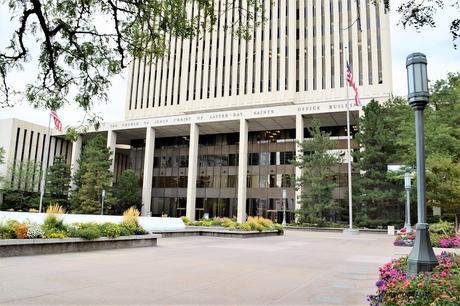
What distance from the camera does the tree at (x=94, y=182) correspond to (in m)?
50.9

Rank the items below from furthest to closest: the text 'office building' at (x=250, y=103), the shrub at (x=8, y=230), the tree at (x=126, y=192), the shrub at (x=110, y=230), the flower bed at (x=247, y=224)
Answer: the tree at (x=126, y=192) < the text 'office building' at (x=250, y=103) < the flower bed at (x=247, y=224) < the shrub at (x=110, y=230) < the shrub at (x=8, y=230)

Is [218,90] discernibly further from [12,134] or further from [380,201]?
[12,134]

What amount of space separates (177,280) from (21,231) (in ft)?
20.5

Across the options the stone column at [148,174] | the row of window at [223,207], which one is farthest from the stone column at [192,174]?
the stone column at [148,174]

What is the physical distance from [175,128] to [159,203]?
1214 centimetres

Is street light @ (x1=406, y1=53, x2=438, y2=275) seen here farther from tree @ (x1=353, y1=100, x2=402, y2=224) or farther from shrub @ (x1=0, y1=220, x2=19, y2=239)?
tree @ (x1=353, y1=100, x2=402, y2=224)

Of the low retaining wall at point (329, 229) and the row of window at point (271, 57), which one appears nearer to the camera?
the low retaining wall at point (329, 229)

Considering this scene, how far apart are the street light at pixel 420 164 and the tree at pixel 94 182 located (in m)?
48.6

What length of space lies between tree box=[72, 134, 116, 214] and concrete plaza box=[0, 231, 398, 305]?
134 ft

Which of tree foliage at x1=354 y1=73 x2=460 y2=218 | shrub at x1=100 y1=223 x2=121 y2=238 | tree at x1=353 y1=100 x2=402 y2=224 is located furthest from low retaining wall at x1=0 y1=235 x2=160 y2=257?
tree at x1=353 y1=100 x2=402 y2=224

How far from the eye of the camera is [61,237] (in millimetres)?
12609

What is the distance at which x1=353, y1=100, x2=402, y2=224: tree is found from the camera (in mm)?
36594

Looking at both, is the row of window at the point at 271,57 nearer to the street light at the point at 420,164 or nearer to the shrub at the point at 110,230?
the shrub at the point at 110,230

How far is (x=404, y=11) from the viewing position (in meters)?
4.84
